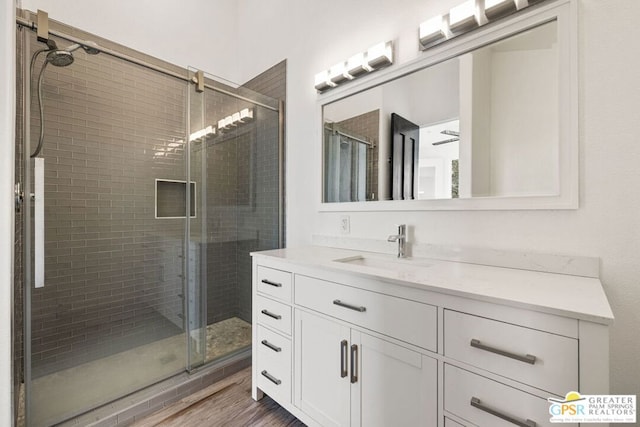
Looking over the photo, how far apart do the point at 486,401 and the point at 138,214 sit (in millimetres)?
2463

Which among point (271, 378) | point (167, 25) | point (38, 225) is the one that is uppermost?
point (167, 25)

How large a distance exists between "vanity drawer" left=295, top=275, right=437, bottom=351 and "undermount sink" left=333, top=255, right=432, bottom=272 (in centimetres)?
25

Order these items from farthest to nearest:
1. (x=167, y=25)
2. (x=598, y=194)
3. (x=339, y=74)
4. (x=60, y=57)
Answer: (x=167, y=25)
(x=339, y=74)
(x=60, y=57)
(x=598, y=194)

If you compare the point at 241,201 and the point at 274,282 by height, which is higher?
the point at 241,201

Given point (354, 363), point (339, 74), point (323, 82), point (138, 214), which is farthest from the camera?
point (138, 214)

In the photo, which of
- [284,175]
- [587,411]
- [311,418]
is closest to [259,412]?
[311,418]

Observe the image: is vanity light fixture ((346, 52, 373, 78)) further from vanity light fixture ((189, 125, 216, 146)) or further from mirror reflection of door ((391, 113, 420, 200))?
vanity light fixture ((189, 125, 216, 146))

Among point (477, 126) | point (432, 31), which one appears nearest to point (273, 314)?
point (477, 126)

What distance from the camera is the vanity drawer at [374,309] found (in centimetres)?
97

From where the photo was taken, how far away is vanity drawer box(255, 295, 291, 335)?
4.82ft

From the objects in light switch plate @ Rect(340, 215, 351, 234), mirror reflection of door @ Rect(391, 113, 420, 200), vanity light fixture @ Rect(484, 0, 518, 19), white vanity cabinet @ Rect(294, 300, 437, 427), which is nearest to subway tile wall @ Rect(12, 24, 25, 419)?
white vanity cabinet @ Rect(294, 300, 437, 427)

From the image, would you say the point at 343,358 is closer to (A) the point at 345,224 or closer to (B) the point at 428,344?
(B) the point at 428,344

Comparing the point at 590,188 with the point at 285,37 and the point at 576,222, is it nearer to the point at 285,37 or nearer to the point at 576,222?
the point at 576,222

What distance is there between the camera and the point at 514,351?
795mm
